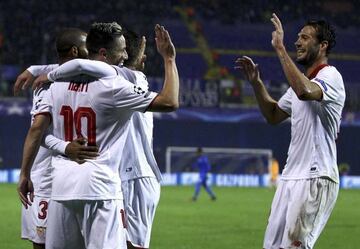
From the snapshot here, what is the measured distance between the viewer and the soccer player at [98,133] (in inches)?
219

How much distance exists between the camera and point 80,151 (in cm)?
558

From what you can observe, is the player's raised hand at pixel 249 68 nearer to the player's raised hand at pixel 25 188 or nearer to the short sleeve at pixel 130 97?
the short sleeve at pixel 130 97

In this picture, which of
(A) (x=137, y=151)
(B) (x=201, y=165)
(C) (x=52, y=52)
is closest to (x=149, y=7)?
(C) (x=52, y=52)

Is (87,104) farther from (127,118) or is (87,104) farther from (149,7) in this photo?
(149,7)

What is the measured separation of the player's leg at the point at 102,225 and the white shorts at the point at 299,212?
165cm

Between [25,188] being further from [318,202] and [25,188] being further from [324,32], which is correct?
[324,32]

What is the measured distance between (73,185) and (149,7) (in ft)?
140

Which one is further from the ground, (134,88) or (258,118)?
(134,88)

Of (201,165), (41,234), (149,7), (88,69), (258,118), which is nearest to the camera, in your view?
(88,69)

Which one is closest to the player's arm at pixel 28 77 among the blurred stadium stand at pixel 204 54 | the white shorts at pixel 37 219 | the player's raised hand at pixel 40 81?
the player's raised hand at pixel 40 81

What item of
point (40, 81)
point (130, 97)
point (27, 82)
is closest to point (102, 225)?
point (130, 97)

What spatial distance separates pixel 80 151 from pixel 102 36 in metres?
0.74

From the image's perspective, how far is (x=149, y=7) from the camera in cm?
4788

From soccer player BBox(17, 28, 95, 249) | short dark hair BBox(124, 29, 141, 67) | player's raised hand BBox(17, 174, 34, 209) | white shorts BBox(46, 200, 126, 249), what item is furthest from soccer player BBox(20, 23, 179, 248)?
short dark hair BBox(124, 29, 141, 67)
